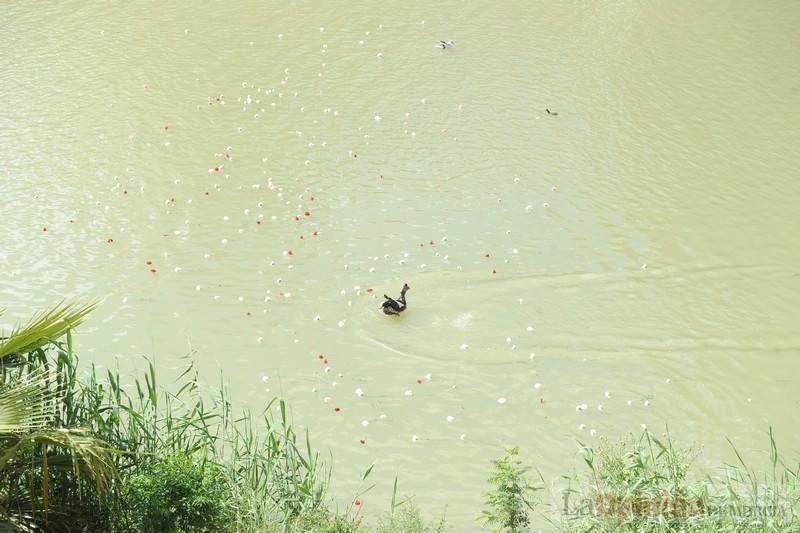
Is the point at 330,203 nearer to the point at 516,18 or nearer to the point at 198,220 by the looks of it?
the point at 198,220

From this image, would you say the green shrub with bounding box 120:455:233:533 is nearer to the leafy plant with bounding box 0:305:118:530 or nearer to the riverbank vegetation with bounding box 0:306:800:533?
the riverbank vegetation with bounding box 0:306:800:533

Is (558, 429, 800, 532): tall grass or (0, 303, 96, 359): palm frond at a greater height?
(0, 303, 96, 359): palm frond

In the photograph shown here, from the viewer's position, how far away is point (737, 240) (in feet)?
32.6

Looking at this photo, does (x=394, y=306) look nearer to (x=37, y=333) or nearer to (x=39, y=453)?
(x=39, y=453)

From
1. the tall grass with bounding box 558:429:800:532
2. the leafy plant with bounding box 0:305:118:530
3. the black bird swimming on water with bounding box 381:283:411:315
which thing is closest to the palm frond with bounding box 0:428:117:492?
the leafy plant with bounding box 0:305:118:530

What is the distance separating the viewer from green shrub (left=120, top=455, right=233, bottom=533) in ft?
17.7

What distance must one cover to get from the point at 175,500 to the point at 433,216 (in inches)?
218

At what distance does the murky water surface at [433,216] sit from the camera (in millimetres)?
7840

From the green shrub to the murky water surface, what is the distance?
1496mm

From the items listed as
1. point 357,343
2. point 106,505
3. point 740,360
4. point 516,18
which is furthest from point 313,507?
point 516,18

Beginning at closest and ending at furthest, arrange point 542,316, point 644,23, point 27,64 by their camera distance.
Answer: point 542,316
point 27,64
point 644,23

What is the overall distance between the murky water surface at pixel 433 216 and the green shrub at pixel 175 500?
1496 millimetres

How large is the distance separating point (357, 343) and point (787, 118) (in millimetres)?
7051

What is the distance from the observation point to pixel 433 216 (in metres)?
10.4
